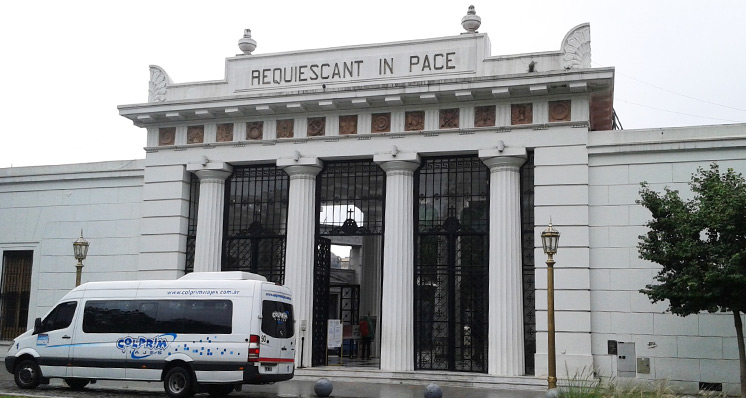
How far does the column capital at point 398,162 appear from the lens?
23156 mm

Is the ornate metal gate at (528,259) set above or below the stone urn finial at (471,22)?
below

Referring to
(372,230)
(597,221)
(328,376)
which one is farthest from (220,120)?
(597,221)

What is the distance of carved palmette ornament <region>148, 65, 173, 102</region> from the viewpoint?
26219 mm

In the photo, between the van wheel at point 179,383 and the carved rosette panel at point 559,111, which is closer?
the van wheel at point 179,383

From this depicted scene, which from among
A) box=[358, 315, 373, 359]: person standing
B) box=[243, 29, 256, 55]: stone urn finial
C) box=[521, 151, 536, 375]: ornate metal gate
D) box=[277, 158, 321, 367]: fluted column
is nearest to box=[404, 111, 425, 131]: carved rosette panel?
box=[277, 158, 321, 367]: fluted column

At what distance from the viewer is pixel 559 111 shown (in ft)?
72.4

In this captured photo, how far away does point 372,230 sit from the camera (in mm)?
24453

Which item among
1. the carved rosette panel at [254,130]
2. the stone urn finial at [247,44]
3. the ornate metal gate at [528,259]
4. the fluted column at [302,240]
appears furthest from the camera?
the stone urn finial at [247,44]

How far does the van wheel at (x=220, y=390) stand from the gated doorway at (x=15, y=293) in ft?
42.6

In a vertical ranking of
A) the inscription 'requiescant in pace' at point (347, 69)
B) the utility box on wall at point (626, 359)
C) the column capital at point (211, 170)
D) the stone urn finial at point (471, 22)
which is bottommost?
the utility box on wall at point (626, 359)

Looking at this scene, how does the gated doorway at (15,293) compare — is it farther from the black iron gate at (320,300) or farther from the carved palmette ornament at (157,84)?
the black iron gate at (320,300)

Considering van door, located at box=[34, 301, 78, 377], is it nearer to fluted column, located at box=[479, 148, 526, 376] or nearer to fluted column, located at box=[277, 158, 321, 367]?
fluted column, located at box=[277, 158, 321, 367]

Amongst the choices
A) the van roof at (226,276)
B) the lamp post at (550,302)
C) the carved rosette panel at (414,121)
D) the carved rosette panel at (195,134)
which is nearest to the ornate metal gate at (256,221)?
the carved rosette panel at (195,134)

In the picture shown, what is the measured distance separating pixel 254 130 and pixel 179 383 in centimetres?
1004
